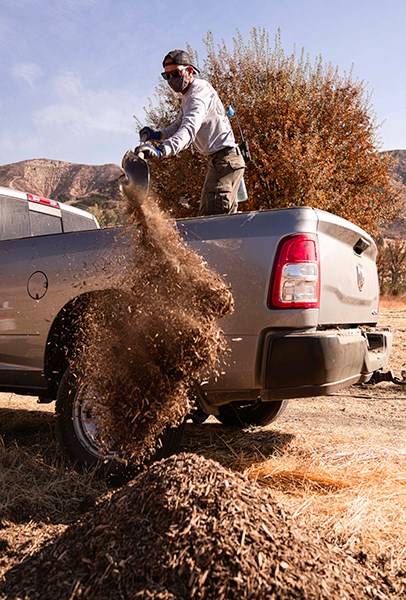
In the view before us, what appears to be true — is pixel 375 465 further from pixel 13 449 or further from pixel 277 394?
pixel 13 449

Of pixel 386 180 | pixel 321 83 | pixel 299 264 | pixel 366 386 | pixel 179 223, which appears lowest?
pixel 366 386

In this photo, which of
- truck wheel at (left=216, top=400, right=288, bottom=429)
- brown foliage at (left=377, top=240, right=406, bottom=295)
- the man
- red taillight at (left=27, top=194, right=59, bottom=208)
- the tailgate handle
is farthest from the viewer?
brown foliage at (left=377, top=240, right=406, bottom=295)

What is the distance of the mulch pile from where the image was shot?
2.07 meters

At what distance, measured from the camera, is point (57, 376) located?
4.22 m

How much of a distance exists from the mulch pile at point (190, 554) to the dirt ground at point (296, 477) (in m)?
0.13

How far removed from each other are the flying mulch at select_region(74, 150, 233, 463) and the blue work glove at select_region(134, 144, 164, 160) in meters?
0.29

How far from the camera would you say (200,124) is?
432 centimetres

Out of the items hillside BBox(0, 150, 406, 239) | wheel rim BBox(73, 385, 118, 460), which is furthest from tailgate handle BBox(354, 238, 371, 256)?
hillside BBox(0, 150, 406, 239)

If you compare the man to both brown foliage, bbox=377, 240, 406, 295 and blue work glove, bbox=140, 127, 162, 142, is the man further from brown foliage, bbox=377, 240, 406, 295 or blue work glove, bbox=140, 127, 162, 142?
brown foliage, bbox=377, 240, 406, 295

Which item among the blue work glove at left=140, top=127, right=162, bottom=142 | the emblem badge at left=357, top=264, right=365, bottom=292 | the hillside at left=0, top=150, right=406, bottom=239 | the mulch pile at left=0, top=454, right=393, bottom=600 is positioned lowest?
the mulch pile at left=0, top=454, right=393, bottom=600

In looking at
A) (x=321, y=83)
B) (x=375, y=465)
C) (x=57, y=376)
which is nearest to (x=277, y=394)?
(x=375, y=465)

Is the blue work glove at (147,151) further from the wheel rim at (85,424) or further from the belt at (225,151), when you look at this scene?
the wheel rim at (85,424)

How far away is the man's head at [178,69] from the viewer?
14.6 ft

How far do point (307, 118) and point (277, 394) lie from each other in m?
19.6
